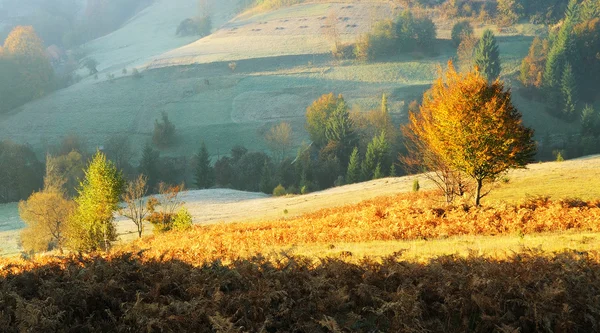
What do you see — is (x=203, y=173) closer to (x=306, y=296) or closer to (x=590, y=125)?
(x=590, y=125)

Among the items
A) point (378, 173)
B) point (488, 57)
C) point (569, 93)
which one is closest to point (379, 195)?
point (378, 173)

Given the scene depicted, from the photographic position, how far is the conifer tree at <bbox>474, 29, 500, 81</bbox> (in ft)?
443

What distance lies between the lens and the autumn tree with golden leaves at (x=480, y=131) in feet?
88.3

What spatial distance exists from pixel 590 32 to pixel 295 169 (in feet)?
340

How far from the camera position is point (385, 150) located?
8894 cm

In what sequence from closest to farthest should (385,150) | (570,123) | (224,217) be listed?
(224,217) < (385,150) < (570,123)

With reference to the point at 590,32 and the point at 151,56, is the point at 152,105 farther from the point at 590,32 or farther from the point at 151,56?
the point at 590,32

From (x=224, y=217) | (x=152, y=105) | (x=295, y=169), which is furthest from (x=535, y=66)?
(x=224, y=217)

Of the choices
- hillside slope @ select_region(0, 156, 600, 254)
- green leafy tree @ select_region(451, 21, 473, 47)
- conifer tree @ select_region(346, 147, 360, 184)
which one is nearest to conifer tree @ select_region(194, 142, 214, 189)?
hillside slope @ select_region(0, 156, 600, 254)

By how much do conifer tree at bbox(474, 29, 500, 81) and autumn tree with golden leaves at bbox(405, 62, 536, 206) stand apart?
11487cm

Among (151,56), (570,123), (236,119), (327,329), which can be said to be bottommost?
(570,123)

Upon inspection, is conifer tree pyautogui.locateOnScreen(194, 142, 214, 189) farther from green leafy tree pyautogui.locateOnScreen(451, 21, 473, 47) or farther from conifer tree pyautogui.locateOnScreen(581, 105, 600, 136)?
green leafy tree pyautogui.locateOnScreen(451, 21, 473, 47)

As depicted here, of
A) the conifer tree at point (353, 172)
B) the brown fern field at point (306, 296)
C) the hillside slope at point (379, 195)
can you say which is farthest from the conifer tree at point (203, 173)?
the brown fern field at point (306, 296)

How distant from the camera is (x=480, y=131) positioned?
27.1m
